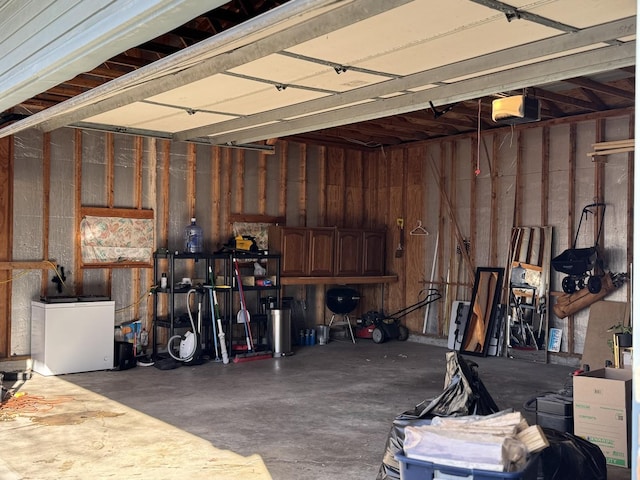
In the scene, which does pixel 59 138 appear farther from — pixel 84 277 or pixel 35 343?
pixel 35 343

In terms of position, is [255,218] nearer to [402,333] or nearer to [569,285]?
[402,333]

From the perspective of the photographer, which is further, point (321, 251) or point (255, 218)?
point (321, 251)

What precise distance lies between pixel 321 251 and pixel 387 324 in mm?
1596

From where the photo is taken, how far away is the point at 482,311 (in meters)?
9.26

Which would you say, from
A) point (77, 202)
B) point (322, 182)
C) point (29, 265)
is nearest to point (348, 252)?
point (322, 182)

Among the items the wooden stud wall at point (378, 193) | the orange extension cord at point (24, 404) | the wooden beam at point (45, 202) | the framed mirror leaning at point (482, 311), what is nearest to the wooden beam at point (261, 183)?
the wooden stud wall at point (378, 193)

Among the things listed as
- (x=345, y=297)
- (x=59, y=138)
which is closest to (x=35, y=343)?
(x=59, y=138)

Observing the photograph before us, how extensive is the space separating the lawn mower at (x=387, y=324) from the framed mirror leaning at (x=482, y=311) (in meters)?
0.87

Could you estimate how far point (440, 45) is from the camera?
4.30 m

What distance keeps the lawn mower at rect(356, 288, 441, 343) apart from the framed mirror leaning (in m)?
0.87

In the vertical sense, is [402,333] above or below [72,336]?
below

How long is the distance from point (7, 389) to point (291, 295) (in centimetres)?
461

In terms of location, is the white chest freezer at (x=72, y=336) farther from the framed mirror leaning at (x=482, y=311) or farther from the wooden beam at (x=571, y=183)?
the wooden beam at (x=571, y=183)

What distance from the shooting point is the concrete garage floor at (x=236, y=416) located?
14.6ft
